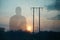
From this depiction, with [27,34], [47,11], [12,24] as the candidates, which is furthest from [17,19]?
[47,11]

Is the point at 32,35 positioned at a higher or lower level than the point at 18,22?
lower

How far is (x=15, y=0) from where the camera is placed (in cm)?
330

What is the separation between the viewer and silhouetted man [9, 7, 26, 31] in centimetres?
328

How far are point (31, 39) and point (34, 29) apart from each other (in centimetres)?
20

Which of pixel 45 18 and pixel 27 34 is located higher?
pixel 45 18

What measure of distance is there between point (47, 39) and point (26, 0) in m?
0.83

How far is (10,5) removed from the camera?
10.8 feet

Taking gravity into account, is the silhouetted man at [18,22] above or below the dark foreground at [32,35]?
above

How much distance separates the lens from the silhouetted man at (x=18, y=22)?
3275mm

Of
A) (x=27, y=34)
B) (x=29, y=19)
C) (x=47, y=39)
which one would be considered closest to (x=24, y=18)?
(x=29, y=19)

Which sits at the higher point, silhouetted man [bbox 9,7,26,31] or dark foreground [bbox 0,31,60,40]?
silhouetted man [bbox 9,7,26,31]

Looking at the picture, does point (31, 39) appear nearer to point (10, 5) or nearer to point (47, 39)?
point (47, 39)

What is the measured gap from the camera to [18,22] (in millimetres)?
3275

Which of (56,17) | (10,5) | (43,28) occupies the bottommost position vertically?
(43,28)
